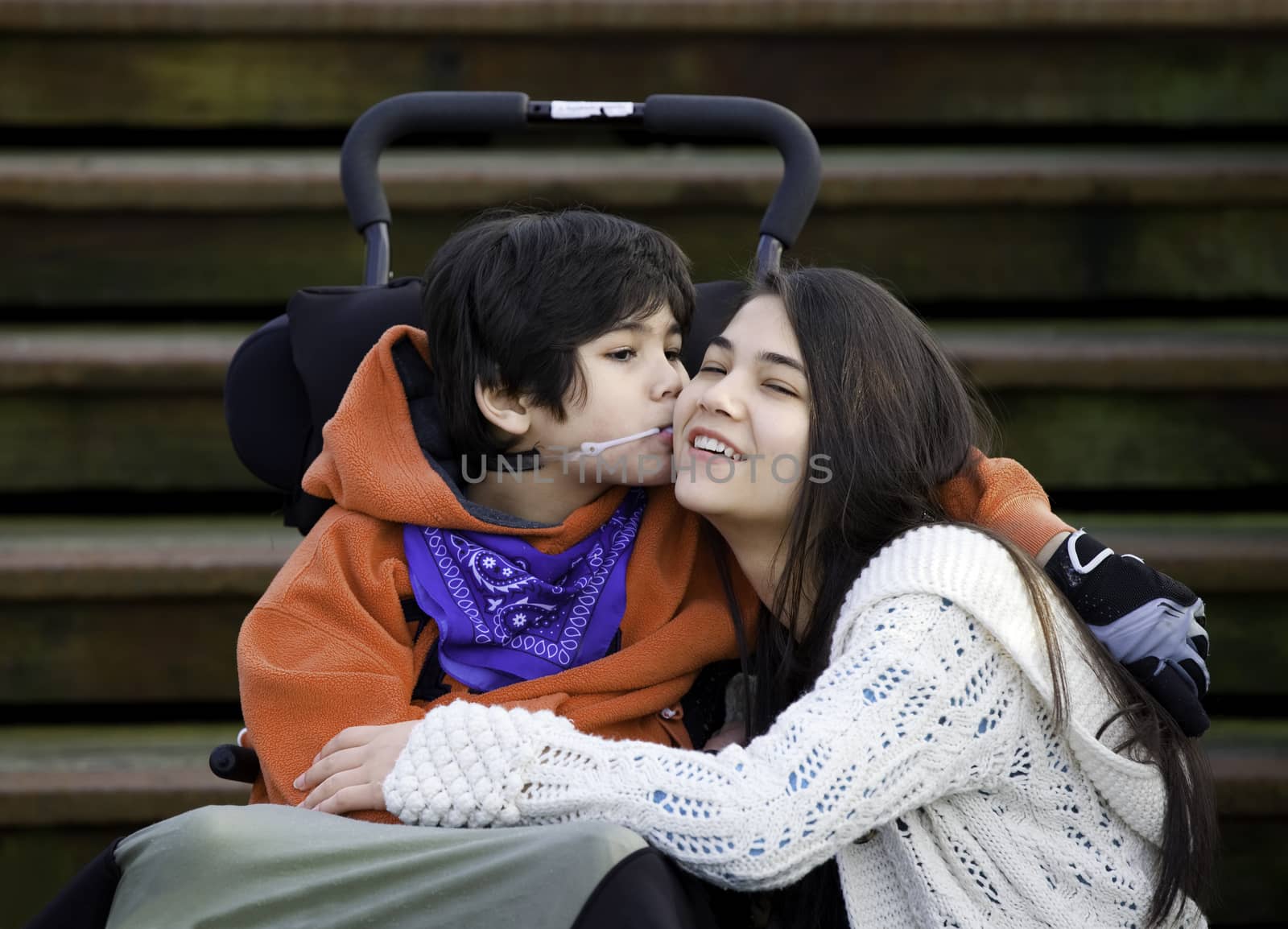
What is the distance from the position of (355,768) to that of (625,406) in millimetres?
469

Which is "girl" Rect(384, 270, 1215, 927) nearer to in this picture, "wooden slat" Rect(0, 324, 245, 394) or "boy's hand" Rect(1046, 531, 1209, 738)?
"boy's hand" Rect(1046, 531, 1209, 738)

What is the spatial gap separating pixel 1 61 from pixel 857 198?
4.86 ft

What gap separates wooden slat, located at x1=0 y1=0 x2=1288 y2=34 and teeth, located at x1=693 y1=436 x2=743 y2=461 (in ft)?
3.89

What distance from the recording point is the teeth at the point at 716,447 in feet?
4.20

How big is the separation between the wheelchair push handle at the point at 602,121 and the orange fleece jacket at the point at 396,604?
240 mm

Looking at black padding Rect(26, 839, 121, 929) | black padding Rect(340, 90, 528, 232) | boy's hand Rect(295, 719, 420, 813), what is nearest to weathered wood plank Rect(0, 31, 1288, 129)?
black padding Rect(340, 90, 528, 232)

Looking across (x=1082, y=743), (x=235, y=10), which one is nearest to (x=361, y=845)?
(x=1082, y=743)

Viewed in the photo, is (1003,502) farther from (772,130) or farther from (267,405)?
(267,405)

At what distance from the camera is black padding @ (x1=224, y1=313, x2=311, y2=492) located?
5.10 ft

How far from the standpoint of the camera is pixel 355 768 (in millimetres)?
1197

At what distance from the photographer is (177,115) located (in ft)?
7.68

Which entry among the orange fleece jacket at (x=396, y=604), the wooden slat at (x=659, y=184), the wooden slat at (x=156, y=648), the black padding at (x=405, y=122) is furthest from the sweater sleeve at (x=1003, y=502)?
the wooden slat at (x=659, y=184)

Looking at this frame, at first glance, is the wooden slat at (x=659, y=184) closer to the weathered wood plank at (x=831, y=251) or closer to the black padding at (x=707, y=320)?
the weathered wood plank at (x=831, y=251)

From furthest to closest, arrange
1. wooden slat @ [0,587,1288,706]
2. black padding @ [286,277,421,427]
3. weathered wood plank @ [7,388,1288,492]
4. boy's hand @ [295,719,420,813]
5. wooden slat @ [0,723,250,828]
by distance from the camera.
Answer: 1. weathered wood plank @ [7,388,1288,492]
2. wooden slat @ [0,587,1288,706]
3. wooden slat @ [0,723,250,828]
4. black padding @ [286,277,421,427]
5. boy's hand @ [295,719,420,813]
